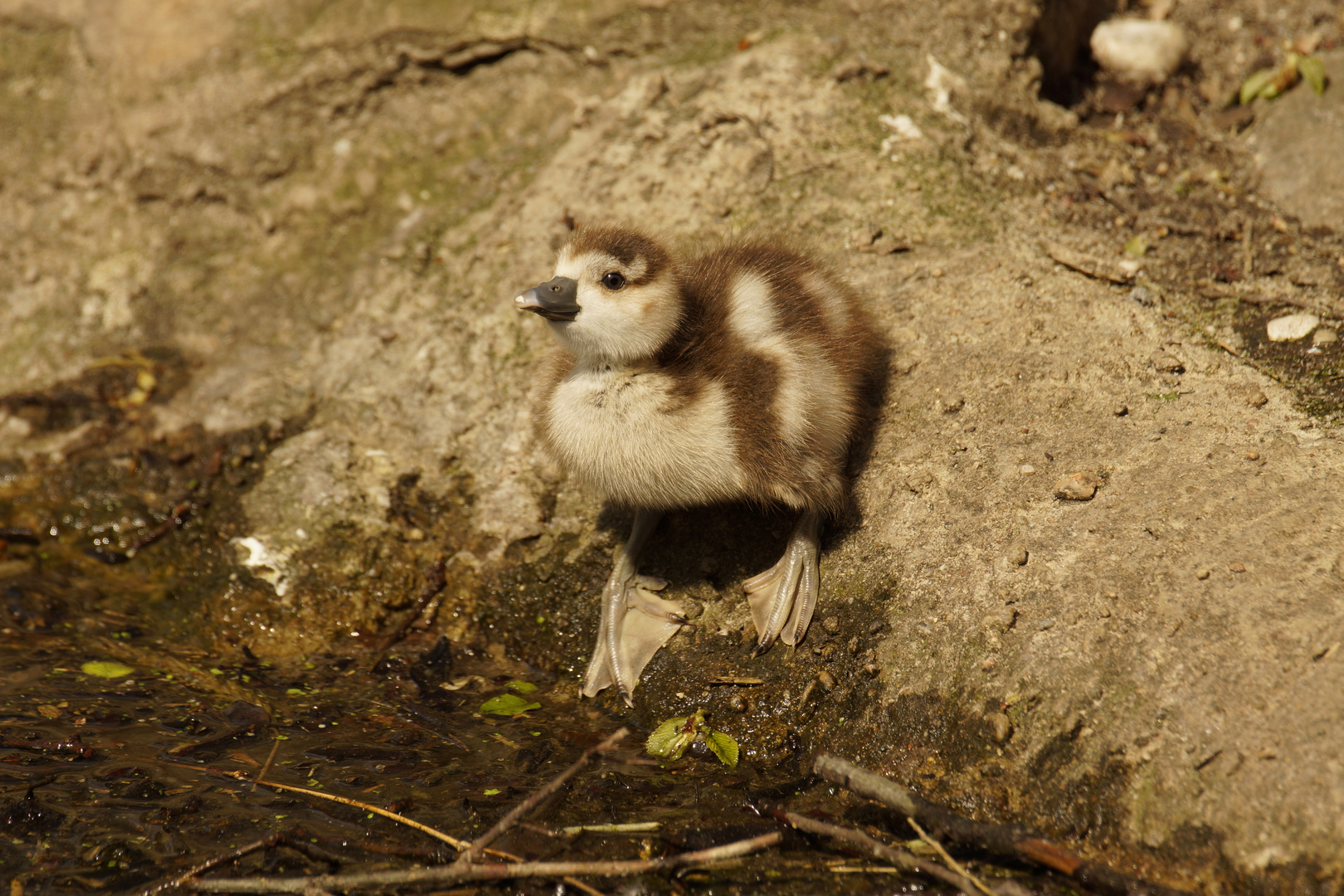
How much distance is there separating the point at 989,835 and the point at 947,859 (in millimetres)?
126

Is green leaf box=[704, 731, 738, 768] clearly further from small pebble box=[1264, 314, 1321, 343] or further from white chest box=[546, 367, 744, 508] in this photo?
small pebble box=[1264, 314, 1321, 343]

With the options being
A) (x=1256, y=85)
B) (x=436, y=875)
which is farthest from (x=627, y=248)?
(x=1256, y=85)

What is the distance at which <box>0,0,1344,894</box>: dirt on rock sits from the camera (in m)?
2.78

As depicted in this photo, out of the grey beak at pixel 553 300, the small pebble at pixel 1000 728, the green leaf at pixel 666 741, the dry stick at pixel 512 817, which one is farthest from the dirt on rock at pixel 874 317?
the grey beak at pixel 553 300

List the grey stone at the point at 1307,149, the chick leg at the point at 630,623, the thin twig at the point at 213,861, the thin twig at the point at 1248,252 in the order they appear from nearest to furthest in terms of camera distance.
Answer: the thin twig at the point at 213,861 < the chick leg at the point at 630,623 < the thin twig at the point at 1248,252 < the grey stone at the point at 1307,149

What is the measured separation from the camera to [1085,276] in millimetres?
4125

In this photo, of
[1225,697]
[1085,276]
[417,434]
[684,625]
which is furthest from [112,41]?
[1225,697]

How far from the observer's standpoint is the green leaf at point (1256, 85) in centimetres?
512

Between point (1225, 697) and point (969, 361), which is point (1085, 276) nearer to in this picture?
point (969, 361)

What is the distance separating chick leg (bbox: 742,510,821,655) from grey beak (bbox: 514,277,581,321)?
3.51 ft

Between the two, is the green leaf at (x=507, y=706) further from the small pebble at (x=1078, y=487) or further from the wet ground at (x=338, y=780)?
the small pebble at (x=1078, y=487)

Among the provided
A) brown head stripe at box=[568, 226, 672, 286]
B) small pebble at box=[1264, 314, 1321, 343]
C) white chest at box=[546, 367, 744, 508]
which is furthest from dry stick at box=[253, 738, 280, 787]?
small pebble at box=[1264, 314, 1321, 343]

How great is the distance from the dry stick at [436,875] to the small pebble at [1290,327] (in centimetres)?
296

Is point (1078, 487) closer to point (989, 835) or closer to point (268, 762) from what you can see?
point (989, 835)
